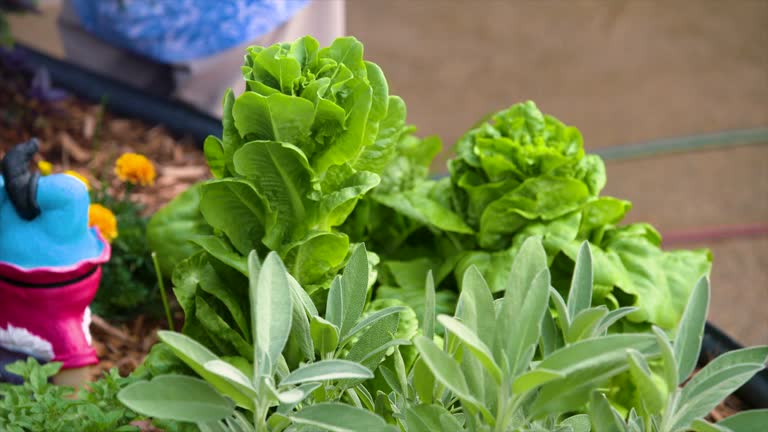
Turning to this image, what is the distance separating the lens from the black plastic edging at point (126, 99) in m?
2.16

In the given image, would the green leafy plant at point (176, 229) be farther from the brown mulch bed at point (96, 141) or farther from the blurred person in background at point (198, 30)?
the blurred person in background at point (198, 30)

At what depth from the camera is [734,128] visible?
306cm

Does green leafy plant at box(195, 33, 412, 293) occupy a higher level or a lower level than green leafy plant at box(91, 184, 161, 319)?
higher

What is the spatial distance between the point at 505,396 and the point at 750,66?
3.11 m

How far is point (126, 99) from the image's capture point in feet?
7.38

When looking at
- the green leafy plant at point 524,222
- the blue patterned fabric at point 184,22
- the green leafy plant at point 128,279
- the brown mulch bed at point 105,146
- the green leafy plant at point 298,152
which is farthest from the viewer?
the blue patterned fabric at point 184,22

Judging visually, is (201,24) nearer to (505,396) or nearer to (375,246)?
(375,246)

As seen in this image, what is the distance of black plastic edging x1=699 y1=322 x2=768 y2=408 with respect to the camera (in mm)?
1420

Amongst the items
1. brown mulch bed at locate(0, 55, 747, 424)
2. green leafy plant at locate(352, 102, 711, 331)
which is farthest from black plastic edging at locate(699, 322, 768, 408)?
brown mulch bed at locate(0, 55, 747, 424)

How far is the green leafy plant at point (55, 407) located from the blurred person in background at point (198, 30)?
3.99ft

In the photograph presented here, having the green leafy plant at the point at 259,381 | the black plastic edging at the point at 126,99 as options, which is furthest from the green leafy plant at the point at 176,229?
the black plastic edging at the point at 126,99

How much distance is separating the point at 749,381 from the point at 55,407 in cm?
109

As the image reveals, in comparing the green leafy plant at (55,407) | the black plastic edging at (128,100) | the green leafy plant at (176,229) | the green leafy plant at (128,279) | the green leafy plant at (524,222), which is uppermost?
the green leafy plant at (524,222)

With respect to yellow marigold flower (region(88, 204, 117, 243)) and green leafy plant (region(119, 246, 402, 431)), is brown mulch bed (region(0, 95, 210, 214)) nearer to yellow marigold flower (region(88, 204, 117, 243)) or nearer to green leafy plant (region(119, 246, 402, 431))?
yellow marigold flower (region(88, 204, 117, 243))
